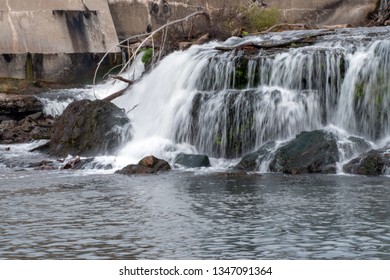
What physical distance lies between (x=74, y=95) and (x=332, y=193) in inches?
522

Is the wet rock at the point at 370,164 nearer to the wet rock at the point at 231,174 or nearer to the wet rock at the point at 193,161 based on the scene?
the wet rock at the point at 231,174

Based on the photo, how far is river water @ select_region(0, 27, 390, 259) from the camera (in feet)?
34.4

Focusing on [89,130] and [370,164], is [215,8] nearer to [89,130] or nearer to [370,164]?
[89,130]

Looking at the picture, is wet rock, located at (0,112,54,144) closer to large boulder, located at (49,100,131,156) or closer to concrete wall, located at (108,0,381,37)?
large boulder, located at (49,100,131,156)

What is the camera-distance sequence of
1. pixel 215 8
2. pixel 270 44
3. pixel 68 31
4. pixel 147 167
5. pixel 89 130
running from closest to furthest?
pixel 147 167 → pixel 89 130 → pixel 270 44 → pixel 68 31 → pixel 215 8

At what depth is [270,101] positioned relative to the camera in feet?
66.9

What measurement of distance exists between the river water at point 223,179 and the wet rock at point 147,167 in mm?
373

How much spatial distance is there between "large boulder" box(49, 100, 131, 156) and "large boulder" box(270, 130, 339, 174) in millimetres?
4614

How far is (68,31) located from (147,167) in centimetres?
1167

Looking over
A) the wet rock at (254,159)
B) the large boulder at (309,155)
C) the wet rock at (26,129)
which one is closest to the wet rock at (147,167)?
the wet rock at (254,159)

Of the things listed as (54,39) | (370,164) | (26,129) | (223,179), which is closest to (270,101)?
(370,164)

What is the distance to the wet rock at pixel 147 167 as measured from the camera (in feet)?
59.0
